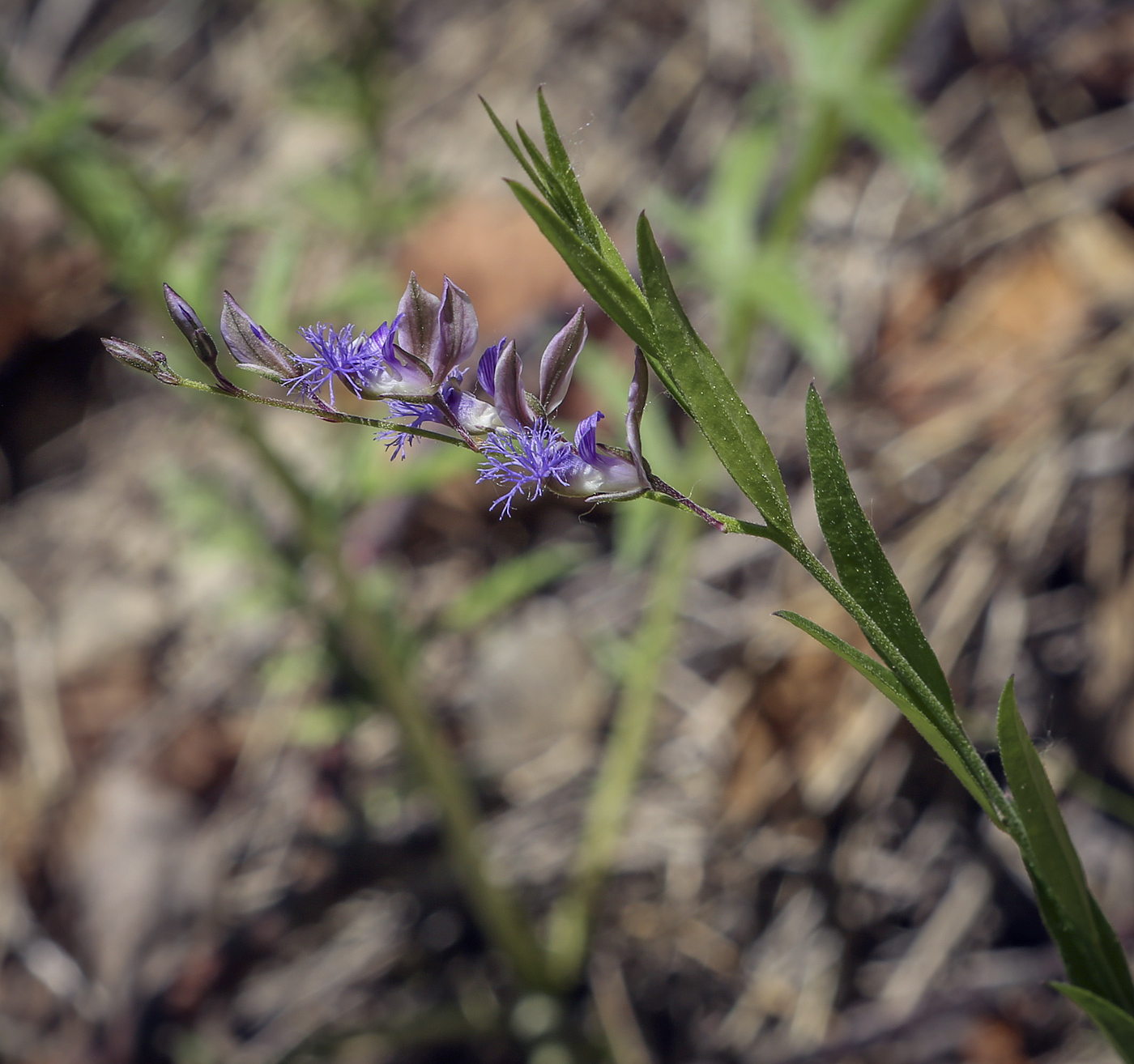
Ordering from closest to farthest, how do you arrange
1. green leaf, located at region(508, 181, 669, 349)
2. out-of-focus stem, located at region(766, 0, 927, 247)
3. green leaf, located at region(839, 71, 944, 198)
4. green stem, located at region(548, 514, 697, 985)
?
green leaf, located at region(508, 181, 669, 349), green leaf, located at region(839, 71, 944, 198), out-of-focus stem, located at region(766, 0, 927, 247), green stem, located at region(548, 514, 697, 985)

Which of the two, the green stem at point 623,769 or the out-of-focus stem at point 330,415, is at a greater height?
the out-of-focus stem at point 330,415

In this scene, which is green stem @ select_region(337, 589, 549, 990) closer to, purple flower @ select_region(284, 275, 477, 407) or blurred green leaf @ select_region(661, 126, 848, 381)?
blurred green leaf @ select_region(661, 126, 848, 381)

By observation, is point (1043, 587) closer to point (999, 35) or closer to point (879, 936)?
point (879, 936)

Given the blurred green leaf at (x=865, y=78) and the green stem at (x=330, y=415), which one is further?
the blurred green leaf at (x=865, y=78)

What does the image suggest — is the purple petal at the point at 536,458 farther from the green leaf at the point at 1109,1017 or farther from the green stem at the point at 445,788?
the green stem at the point at 445,788

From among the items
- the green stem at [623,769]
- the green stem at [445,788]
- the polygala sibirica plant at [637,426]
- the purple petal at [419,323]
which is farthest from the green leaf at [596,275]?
the green stem at [623,769]

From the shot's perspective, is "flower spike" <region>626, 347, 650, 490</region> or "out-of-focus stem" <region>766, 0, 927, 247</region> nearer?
"flower spike" <region>626, 347, 650, 490</region>

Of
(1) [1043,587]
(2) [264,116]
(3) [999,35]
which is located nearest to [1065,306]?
(1) [1043,587]

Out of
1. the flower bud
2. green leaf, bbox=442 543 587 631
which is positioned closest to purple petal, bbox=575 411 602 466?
the flower bud
